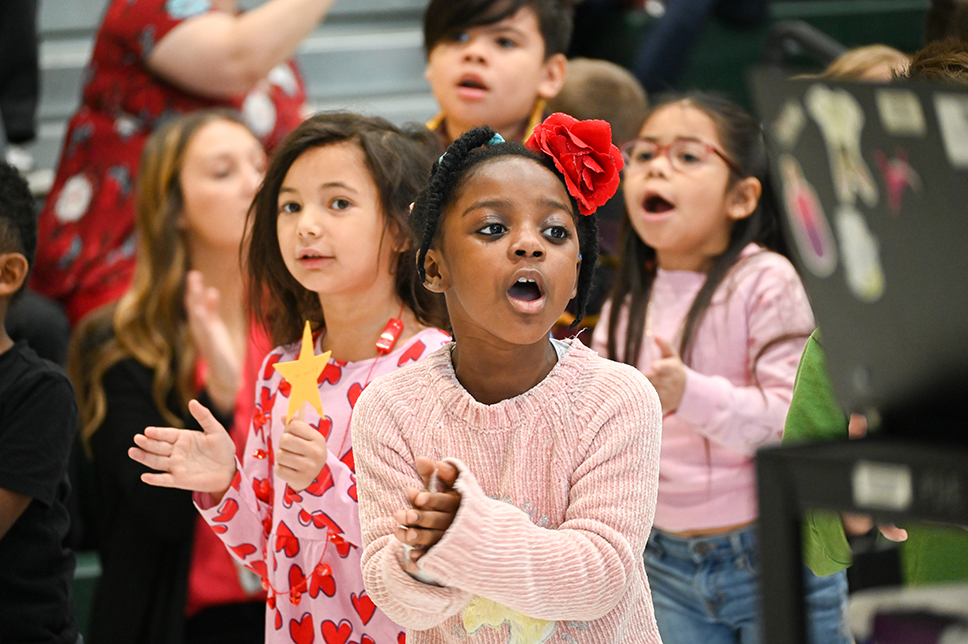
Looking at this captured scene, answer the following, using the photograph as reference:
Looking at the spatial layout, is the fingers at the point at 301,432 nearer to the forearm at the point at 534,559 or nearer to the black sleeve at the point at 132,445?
the forearm at the point at 534,559

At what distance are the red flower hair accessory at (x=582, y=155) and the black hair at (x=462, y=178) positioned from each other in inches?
0.7

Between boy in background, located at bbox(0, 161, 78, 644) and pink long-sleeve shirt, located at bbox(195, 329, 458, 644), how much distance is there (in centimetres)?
31

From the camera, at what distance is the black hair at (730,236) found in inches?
91.0

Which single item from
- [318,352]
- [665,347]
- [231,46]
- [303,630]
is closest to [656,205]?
[665,347]

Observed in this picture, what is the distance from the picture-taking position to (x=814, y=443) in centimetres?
99

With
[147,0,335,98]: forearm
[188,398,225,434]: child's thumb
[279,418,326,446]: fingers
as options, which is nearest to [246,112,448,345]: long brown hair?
[188,398,225,434]: child's thumb

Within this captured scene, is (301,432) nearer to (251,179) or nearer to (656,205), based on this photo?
(656,205)

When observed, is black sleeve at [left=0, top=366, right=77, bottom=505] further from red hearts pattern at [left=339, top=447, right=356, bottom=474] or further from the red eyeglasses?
the red eyeglasses

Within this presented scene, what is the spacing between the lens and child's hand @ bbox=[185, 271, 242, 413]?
254 centimetres

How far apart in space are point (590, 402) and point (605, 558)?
8.3 inches

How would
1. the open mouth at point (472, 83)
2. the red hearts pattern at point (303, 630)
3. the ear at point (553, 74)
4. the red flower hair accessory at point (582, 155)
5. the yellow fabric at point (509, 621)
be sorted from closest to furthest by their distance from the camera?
the yellow fabric at point (509, 621), the red flower hair accessory at point (582, 155), the red hearts pattern at point (303, 630), the open mouth at point (472, 83), the ear at point (553, 74)

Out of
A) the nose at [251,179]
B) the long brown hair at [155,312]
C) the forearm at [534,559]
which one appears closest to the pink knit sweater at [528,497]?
the forearm at [534,559]

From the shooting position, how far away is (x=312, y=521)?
1.75 meters

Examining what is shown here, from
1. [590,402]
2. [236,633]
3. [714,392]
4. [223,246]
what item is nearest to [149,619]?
[236,633]
